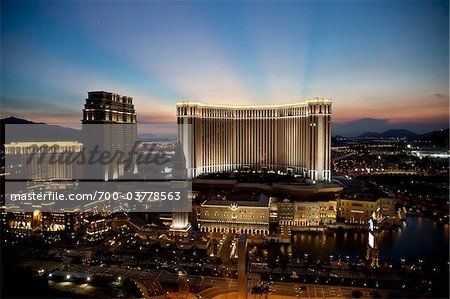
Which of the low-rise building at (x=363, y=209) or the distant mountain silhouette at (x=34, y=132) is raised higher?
the distant mountain silhouette at (x=34, y=132)

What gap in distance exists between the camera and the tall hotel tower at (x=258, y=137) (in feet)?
75.6

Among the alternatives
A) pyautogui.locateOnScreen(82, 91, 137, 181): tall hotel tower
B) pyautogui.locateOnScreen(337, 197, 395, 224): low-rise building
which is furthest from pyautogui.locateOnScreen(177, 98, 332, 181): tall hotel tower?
pyautogui.locateOnScreen(337, 197, 395, 224): low-rise building

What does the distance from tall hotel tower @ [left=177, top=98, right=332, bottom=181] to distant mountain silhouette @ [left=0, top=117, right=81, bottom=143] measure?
838 centimetres

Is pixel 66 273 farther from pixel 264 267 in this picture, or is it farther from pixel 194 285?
pixel 264 267

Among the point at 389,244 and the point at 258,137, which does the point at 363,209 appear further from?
the point at 258,137

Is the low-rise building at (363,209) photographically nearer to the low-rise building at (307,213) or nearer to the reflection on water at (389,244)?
the low-rise building at (307,213)

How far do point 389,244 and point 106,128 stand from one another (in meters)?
18.1

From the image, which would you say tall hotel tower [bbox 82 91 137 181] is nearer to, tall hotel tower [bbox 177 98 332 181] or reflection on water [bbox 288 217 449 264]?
tall hotel tower [bbox 177 98 332 181]

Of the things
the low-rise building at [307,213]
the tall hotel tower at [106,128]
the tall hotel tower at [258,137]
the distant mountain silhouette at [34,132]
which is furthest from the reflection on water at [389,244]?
the distant mountain silhouette at [34,132]

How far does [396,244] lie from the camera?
14.5 m

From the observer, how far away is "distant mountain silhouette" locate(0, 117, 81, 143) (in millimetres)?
23906

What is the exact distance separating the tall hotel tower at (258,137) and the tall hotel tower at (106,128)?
13.7 feet

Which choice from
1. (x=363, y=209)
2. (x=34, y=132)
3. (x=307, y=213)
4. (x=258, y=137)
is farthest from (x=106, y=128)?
(x=363, y=209)

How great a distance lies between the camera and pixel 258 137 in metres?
27.2
